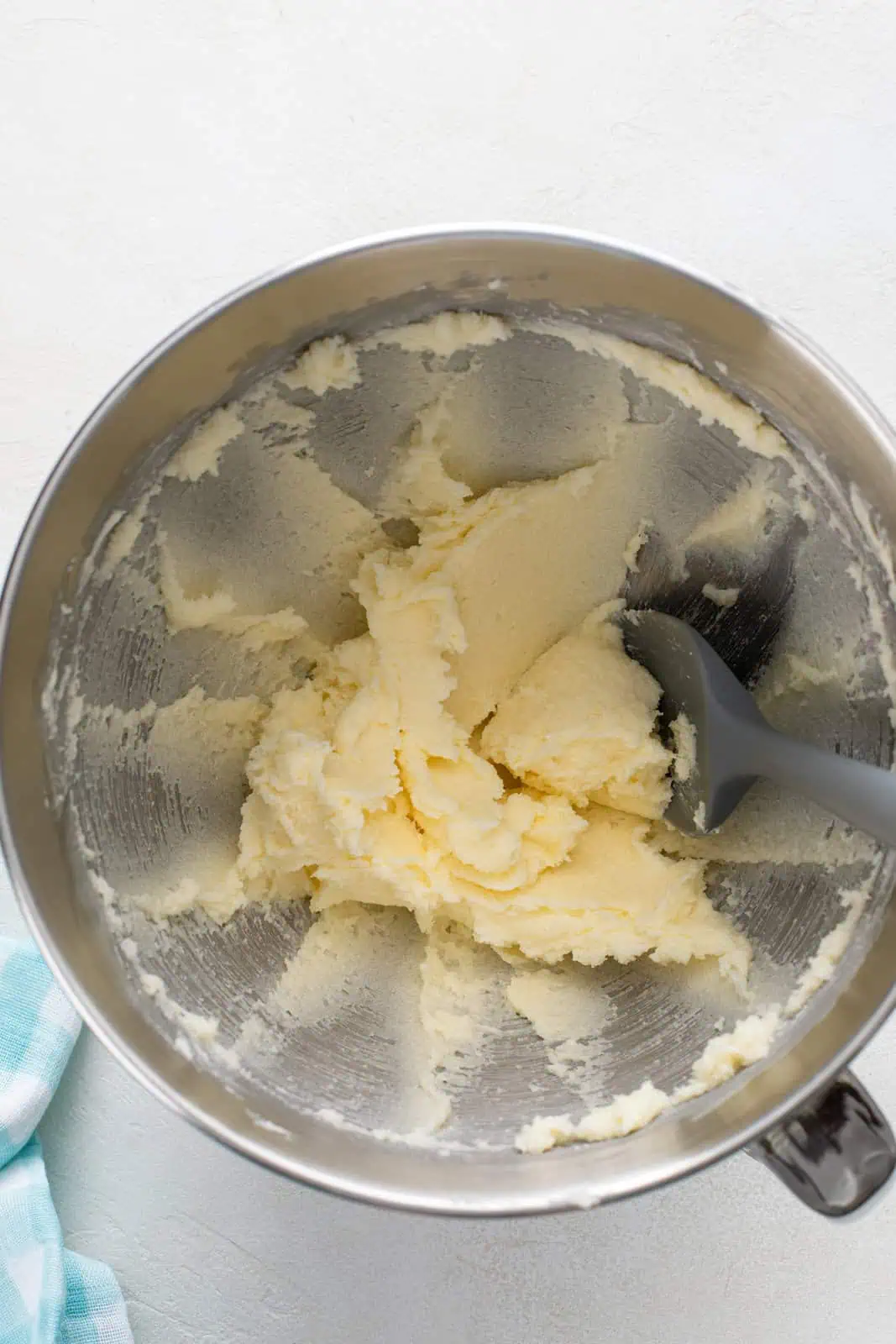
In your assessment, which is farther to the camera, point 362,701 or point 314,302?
point 362,701

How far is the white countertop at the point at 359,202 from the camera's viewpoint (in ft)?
4.65

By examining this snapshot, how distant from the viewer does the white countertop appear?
142 cm

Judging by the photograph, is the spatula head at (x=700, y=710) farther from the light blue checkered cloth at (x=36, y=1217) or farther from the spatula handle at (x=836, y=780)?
the light blue checkered cloth at (x=36, y=1217)

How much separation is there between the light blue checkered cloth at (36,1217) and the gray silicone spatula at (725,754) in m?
0.87

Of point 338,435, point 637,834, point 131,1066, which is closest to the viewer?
point 131,1066

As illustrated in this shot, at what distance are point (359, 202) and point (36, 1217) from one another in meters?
1.41

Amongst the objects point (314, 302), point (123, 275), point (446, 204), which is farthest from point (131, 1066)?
point (446, 204)

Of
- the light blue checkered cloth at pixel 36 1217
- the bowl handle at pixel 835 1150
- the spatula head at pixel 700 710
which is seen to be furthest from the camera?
the light blue checkered cloth at pixel 36 1217

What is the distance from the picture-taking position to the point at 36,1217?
4.63 feet

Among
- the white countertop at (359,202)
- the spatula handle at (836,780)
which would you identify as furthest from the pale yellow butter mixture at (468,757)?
the white countertop at (359,202)

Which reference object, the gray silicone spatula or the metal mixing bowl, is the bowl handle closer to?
the metal mixing bowl

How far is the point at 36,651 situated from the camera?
107cm

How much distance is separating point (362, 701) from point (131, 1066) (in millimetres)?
478

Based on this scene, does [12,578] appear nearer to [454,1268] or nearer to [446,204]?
[446,204]
